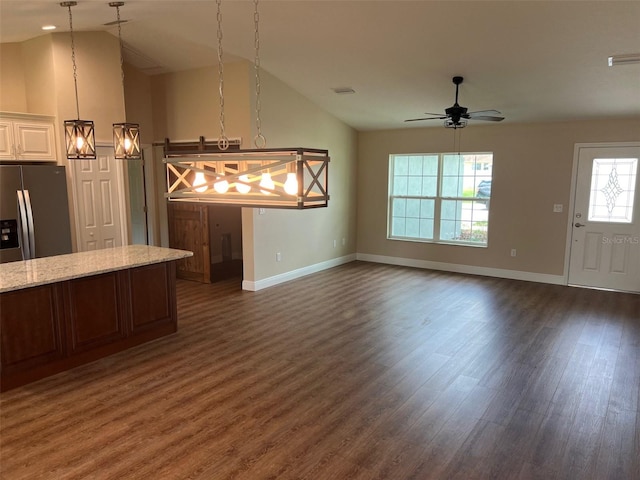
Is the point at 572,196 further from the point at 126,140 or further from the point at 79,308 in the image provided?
the point at 79,308

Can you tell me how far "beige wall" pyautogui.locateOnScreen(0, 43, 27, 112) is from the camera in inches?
209

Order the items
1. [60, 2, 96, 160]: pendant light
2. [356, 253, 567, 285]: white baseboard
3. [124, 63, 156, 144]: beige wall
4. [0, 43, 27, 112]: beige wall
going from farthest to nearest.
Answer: [356, 253, 567, 285]: white baseboard < [124, 63, 156, 144]: beige wall < [0, 43, 27, 112]: beige wall < [60, 2, 96, 160]: pendant light

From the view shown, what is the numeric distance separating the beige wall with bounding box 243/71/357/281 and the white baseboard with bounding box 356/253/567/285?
606 millimetres

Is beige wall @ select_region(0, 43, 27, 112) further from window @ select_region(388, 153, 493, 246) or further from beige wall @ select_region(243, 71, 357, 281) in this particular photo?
window @ select_region(388, 153, 493, 246)

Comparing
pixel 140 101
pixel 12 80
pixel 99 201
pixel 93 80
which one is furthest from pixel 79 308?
pixel 140 101

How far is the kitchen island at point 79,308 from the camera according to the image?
3436 millimetres

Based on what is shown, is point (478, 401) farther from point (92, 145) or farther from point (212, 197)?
point (92, 145)

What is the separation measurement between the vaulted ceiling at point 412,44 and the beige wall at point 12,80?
24 centimetres

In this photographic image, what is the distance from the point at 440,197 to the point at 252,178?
5352mm

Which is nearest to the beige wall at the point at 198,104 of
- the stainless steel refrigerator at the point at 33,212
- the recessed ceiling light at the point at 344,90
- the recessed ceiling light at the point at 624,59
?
the recessed ceiling light at the point at 344,90

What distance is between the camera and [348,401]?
3369mm

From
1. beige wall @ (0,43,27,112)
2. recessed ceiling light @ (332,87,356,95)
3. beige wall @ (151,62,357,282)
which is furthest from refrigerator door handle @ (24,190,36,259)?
recessed ceiling light @ (332,87,356,95)

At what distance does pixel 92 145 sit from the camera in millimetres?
3604

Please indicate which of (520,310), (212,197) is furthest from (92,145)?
(520,310)
